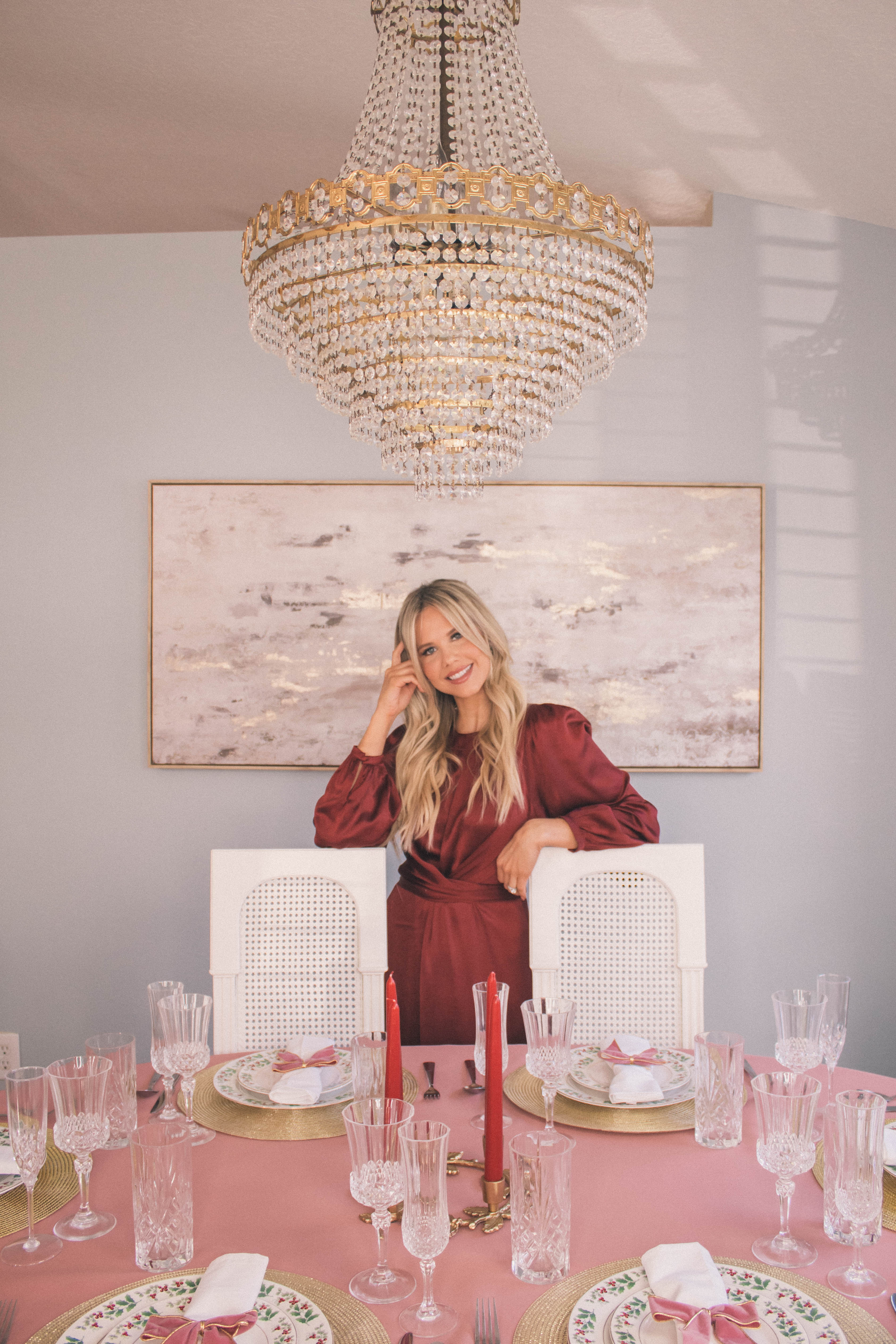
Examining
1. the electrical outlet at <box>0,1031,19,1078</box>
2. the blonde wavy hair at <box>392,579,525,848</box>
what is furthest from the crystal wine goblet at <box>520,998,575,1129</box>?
the electrical outlet at <box>0,1031,19,1078</box>

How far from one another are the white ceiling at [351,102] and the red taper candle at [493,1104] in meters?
1.98

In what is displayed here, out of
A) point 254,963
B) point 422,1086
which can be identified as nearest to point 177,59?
point 254,963

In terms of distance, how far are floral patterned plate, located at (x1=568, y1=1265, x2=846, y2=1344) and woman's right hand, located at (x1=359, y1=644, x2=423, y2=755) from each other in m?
1.44

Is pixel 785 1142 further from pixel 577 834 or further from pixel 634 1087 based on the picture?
pixel 577 834

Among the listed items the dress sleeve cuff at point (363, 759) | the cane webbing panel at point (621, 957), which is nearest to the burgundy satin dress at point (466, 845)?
the dress sleeve cuff at point (363, 759)

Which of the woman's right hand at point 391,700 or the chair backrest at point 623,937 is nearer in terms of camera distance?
the chair backrest at point 623,937

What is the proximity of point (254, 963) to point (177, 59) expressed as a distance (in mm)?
2011

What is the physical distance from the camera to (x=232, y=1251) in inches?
47.9

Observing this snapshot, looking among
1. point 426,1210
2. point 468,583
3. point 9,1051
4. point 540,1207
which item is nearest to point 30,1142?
point 426,1210

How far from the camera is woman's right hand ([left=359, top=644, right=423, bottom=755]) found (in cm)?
244

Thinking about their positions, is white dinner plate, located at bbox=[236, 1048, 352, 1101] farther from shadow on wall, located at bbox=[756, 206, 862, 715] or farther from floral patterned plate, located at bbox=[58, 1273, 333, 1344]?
shadow on wall, located at bbox=[756, 206, 862, 715]

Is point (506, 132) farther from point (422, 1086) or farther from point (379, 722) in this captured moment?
point (422, 1086)

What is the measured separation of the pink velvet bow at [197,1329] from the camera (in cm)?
102

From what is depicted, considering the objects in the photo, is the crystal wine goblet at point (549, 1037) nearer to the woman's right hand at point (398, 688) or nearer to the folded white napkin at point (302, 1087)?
the folded white napkin at point (302, 1087)
